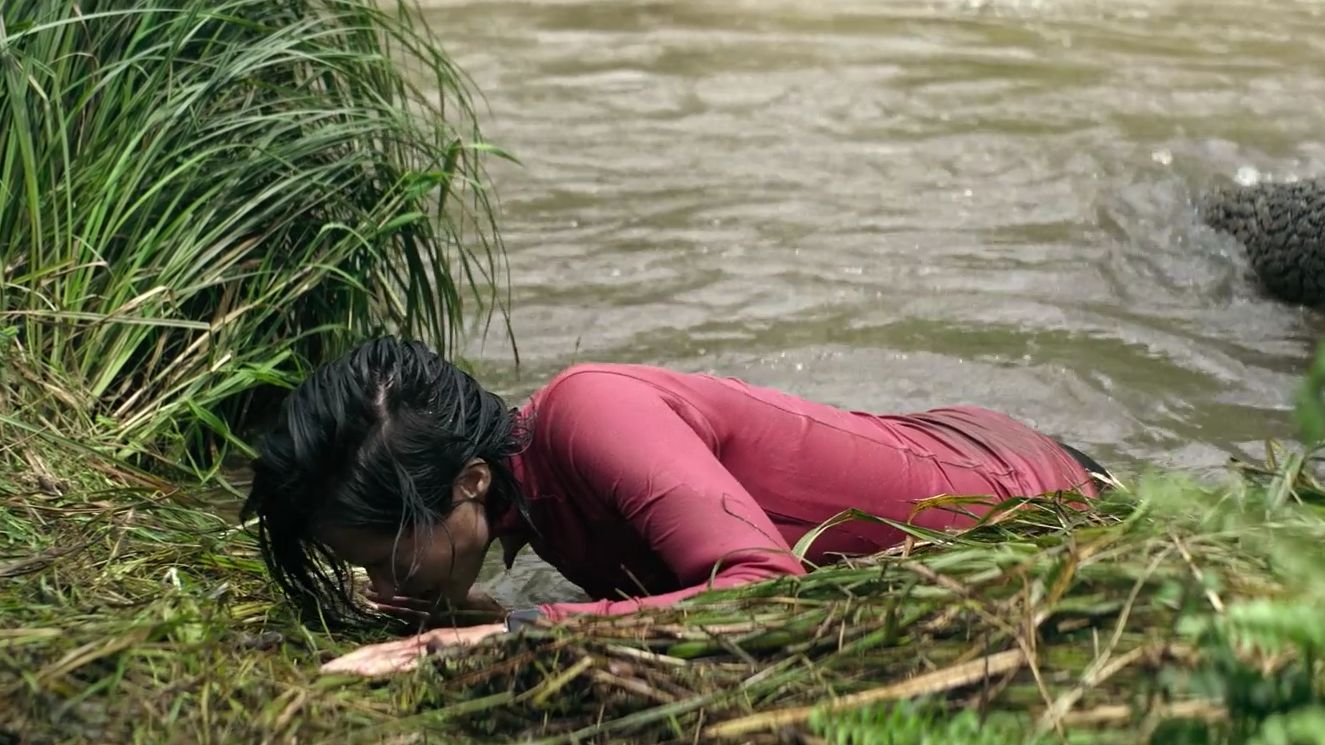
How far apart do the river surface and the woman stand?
1251mm

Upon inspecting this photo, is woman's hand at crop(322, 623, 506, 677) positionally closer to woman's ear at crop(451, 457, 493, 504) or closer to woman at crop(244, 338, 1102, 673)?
woman at crop(244, 338, 1102, 673)

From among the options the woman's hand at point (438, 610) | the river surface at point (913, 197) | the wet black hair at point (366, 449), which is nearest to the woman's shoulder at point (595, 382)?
the wet black hair at point (366, 449)

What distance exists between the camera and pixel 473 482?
8.70 ft

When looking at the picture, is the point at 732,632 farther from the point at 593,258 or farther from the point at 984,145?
the point at 984,145

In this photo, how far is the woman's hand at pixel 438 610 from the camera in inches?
107

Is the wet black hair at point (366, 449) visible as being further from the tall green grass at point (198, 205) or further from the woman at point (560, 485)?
the tall green grass at point (198, 205)

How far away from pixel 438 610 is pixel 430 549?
0.24m

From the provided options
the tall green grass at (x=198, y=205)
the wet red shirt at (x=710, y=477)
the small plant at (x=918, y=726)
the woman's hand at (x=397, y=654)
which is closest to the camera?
the small plant at (x=918, y=726)

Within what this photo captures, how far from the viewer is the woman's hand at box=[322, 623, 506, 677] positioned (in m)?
2.31

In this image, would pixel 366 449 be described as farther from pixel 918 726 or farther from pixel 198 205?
pixel 198 205

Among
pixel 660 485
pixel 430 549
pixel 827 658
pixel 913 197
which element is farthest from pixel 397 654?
pixel 913 197

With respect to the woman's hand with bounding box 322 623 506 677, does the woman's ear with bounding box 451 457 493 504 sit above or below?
above

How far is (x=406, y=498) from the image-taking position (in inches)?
97.3

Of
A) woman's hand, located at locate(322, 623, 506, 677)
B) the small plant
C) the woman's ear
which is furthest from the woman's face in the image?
the small plant
